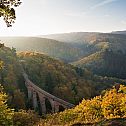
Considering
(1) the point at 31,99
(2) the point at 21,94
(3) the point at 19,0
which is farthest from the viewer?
(1) the point at 31,99

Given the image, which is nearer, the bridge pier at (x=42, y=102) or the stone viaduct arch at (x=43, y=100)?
the stone viaduct arch at (x=43, y=100)

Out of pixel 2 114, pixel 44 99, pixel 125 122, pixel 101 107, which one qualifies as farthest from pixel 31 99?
pixel 125 122

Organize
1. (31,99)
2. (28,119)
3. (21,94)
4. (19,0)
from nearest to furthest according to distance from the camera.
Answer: (19,0) → (28,119) → (21,94) → (31,99)

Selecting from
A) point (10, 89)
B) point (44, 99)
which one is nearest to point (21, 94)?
point (10, 89)

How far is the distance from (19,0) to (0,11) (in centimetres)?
197

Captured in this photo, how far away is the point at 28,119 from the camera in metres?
73.4

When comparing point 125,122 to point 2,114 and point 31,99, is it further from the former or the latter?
point 31,99

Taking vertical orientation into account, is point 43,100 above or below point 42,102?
above

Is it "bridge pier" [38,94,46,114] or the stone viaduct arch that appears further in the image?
"bridge pier" [38,94,46,114]

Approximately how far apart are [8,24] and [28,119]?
4903 centimetres

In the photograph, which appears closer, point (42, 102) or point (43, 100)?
point (42, 102)

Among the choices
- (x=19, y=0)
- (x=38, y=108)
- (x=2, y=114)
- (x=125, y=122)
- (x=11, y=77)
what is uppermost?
(x=19, y=0)

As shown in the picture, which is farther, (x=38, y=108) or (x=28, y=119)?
(x=38, y=108)

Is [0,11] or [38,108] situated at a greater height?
[0,11]
